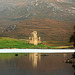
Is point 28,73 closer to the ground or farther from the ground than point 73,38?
closer to the ground

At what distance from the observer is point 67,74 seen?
39.1m

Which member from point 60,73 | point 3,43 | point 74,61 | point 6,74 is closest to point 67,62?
point 74,61

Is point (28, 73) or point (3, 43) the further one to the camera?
point (3, 43)

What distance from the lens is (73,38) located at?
182ft

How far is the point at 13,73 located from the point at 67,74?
825 cm

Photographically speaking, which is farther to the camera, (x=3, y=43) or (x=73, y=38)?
(x=3, y=43)

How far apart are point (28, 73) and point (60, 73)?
4.92 metres

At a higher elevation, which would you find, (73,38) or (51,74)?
(73,38)

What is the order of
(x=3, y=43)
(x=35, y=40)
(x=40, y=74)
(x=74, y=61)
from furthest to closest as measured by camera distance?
1. (x=35, y=40)
2. (x=3, y=43)
3. (x=74, y=61)
4. (x=40, y=74)

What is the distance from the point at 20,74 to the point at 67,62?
18.7 meters

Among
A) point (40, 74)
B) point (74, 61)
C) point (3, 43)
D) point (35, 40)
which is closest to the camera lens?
point (40, 74)

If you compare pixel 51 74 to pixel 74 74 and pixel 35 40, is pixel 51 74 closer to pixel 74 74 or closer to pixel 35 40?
pixel 74 74

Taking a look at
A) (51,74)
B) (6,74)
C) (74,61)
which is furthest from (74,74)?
(74,61)

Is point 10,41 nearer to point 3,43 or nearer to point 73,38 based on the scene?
point 3,43
